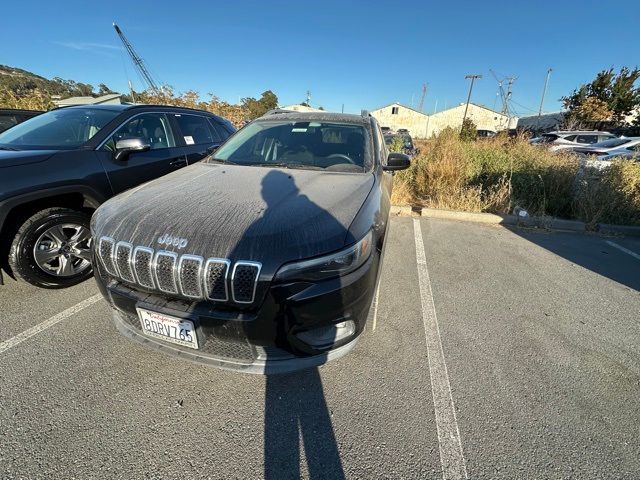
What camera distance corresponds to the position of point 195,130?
182 inches

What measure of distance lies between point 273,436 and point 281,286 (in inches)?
35.4

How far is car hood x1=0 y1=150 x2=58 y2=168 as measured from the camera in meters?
2.56

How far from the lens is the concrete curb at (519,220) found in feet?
17.7

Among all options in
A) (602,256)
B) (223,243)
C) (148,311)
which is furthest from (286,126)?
(602,256)

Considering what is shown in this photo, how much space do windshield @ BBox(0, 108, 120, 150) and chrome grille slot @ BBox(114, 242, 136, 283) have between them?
7.12 feet

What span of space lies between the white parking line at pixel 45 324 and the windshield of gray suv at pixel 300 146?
5.98ft

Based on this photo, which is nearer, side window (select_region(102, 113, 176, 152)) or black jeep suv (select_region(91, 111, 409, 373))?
black jeep suv (select_region(91, 111, 409, 373))

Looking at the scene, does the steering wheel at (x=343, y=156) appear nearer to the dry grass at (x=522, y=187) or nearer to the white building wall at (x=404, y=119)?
the dry grass at (x=522, y=187)

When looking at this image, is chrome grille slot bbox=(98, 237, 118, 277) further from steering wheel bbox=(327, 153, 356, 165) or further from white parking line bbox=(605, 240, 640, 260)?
white parking line bbox=(605, 240, 640, 260)

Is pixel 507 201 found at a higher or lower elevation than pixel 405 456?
higher

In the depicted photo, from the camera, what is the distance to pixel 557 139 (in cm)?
1602

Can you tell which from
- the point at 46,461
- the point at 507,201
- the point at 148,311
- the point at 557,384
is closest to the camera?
the point at 46,461

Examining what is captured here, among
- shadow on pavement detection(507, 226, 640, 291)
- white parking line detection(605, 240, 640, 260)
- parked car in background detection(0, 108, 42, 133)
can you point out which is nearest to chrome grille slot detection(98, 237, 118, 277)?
shadow on pavement detection(507, 226, 640, 291)

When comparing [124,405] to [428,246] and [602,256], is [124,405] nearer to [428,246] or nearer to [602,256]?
[428,246]
